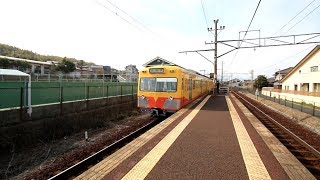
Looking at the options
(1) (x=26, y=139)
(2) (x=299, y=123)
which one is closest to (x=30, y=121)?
(1) (x=26, y=139)

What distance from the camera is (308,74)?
33031 millimetres

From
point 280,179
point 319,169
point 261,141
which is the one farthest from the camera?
point 261,141

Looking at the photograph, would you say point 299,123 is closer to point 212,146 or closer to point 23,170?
point 212,146

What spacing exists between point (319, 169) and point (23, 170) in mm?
8245

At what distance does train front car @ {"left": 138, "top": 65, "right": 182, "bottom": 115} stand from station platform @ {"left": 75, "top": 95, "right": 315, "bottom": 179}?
5653 millimetres

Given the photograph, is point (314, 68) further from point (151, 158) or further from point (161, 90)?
point (151, 158)

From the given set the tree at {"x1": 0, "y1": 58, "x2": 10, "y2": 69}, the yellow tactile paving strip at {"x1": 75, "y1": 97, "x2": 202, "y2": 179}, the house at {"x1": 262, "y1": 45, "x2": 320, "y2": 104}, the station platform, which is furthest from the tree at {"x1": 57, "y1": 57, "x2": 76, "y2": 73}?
the yellow tactile paving strip at {"x1": 75, "y1": 97, "x2": 202, "y2": 179}

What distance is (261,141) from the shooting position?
7.85 m

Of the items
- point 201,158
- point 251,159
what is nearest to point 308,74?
point 251,159

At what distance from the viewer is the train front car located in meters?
14.8

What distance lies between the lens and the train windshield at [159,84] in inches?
585

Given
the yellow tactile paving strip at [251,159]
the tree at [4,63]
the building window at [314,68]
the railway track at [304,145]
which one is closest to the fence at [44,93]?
the yellow tactile paving strip at [251,159]

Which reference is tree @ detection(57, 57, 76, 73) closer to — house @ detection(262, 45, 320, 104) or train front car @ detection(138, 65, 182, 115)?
Answer: house @ detection(262, 45, 320, 104)

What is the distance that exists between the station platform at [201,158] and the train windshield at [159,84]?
5.83 metres
